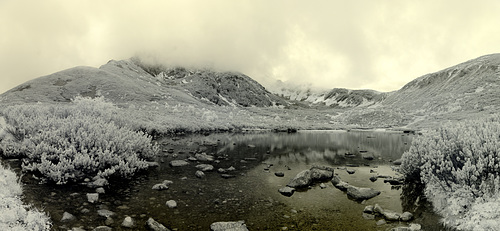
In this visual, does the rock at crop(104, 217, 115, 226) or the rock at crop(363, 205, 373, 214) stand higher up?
the rock at crop(363, 205, 373, 214)

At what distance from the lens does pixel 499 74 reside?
3327 inches

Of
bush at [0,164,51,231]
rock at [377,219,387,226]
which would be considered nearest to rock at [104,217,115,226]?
bush at [0,164,51,231]

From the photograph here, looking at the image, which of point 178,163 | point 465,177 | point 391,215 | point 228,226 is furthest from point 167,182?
point 465,177

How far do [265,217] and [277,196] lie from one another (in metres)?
1.82

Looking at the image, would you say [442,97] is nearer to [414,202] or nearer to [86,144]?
[414,202]

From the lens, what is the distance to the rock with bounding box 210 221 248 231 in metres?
5.98

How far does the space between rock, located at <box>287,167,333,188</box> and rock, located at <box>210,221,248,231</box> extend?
12.8 ft

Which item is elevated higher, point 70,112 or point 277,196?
point 70,112

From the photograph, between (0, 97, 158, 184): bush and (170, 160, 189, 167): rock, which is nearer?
(0, 97, 158, 184): bush

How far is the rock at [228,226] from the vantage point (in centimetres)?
598

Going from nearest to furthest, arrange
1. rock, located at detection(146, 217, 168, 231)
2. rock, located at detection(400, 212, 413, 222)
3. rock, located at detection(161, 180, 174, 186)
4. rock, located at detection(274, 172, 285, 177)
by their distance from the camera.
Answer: rock, located at detection(146, 217, 168, 231), rock, located at detection(400, 212, 413, 222), rock, located at detection(161, 180, 174, 186), rock, located at detection(274, 172, 285, 177)

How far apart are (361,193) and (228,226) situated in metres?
5.17

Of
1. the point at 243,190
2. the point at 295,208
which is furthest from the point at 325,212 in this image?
the point at 243,190

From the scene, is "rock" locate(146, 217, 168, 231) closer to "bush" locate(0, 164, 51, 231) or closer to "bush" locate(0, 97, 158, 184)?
"bush" locate(0, 164, 51, 231)
